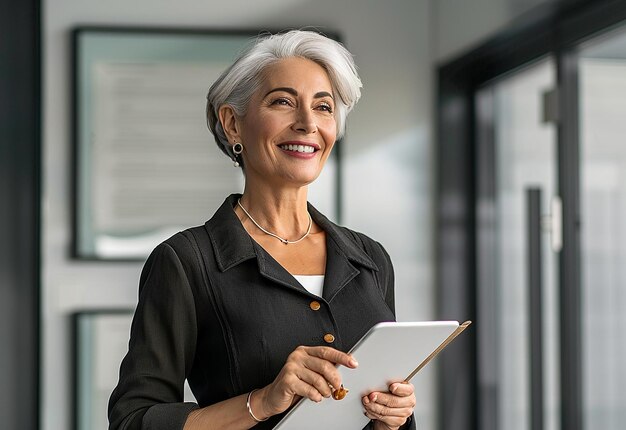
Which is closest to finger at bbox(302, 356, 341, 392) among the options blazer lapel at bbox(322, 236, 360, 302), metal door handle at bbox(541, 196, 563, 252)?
blazer lapel at bbox(322, 236, 360, 302)

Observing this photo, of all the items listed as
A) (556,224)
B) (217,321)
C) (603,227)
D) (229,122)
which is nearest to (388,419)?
(217,321)

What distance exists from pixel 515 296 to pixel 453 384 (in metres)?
0.51

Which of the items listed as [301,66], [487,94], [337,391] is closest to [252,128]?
[301,66]

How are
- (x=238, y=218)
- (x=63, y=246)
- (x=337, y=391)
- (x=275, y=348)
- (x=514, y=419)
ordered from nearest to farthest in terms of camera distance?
(x=337, y=391), (x=275, y=348), (x=238, y=218), (x=514, y=419), (x=63, y=246)

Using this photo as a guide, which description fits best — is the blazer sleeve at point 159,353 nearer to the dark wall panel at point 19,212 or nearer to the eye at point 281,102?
the eye at point 281,102

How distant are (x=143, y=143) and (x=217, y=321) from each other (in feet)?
7.34

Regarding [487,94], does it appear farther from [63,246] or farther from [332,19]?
[63,246]

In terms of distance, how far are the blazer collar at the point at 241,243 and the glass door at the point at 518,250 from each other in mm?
1377

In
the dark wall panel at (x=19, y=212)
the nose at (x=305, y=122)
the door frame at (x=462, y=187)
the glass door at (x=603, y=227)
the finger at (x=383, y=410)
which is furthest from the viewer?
the dark wall panel at (x=19, y=212)

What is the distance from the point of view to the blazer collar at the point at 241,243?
5.07 feet

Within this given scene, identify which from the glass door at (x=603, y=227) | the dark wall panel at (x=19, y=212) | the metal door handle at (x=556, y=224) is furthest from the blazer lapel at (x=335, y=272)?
the dark wall panel at (x=19, y=212)

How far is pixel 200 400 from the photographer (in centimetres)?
156

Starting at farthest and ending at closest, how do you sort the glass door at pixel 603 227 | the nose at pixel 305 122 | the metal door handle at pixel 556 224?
1. the metal door handle at pixel 556 224
2. the glass door at pixel 603 227
3. the nose at pixel 305 122

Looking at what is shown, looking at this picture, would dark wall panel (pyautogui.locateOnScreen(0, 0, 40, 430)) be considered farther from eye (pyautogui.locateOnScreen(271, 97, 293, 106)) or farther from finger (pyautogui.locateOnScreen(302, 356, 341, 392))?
finger (pyautogui.locateOnScreen(302, 356, 341, 392))
